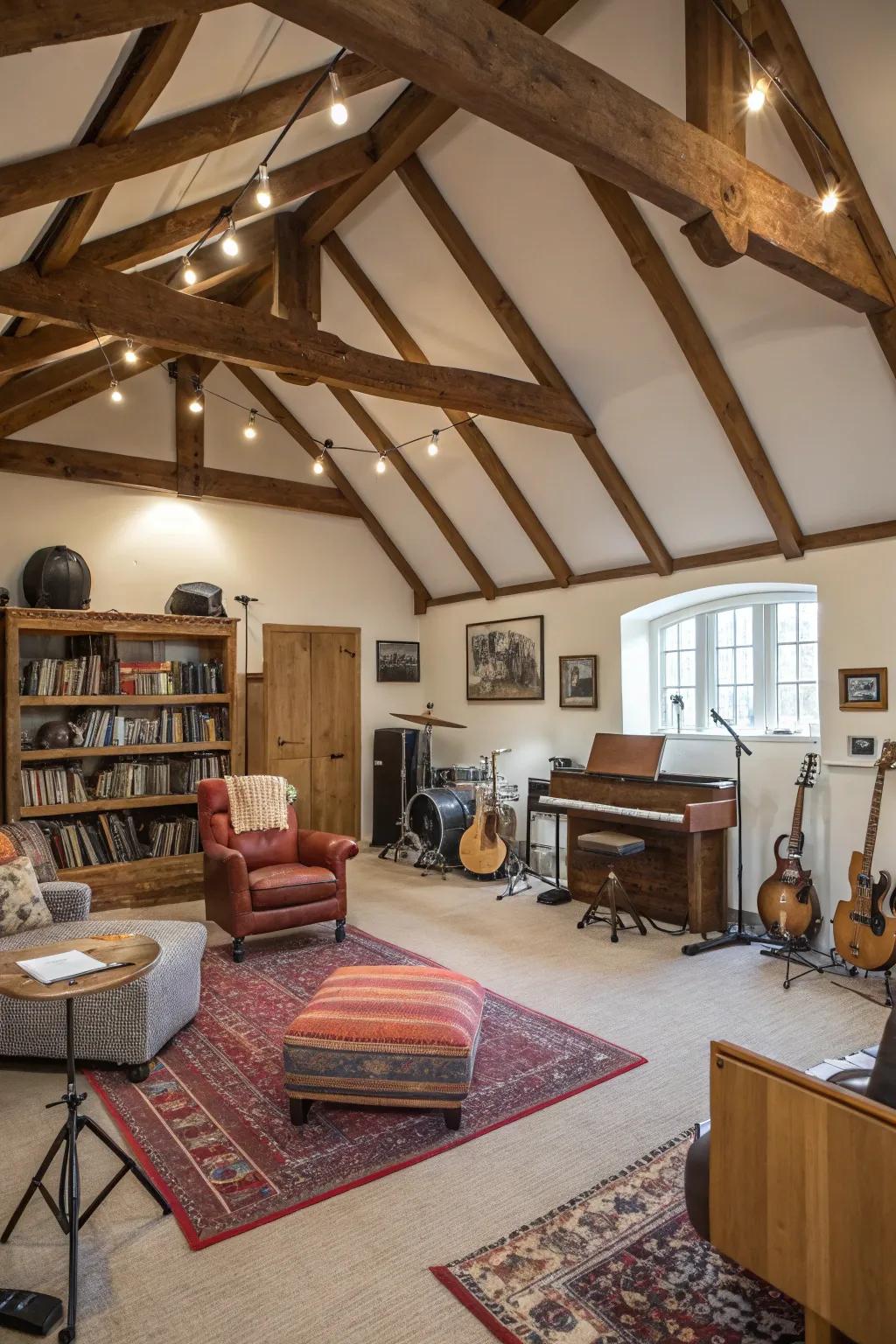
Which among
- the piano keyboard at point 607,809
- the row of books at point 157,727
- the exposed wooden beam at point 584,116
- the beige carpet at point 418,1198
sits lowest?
the beige carpet at point 418,1198

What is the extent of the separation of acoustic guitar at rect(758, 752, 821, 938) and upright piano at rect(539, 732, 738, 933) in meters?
0.41

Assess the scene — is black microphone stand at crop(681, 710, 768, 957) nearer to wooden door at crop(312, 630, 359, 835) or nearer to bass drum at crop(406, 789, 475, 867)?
bass drum at crop(406, 789, 475, 867)

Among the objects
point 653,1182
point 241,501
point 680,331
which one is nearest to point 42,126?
point 680,331

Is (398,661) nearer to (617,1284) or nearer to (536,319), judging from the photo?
(536,319)

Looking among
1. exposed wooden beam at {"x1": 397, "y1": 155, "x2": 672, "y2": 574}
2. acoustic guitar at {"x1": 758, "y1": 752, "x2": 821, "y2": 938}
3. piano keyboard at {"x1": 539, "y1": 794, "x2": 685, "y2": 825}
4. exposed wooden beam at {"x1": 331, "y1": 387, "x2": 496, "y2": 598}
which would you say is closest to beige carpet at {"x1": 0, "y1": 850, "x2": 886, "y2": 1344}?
acoustic guitar at {"x1": 758, "y1": 752, "x2": 821, "y2": 938}

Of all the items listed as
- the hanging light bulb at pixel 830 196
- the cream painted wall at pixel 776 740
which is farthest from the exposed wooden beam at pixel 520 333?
the hanging light bulb at pixel 830 196

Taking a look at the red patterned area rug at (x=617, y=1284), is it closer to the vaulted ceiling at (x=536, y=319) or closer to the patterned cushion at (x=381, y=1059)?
the patterned cushion at (x=381, y=1059)

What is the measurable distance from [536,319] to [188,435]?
11.3 ft

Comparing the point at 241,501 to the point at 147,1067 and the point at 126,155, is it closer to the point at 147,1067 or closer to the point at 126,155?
the point at 126,155

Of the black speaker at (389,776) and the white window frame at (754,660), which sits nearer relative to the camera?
the white window frame at (754,660)

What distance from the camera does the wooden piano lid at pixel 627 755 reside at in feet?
19.0

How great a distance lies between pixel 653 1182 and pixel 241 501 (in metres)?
6.49

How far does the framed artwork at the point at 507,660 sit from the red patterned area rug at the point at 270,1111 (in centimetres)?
371

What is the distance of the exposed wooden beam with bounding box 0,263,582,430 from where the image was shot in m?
3.62
